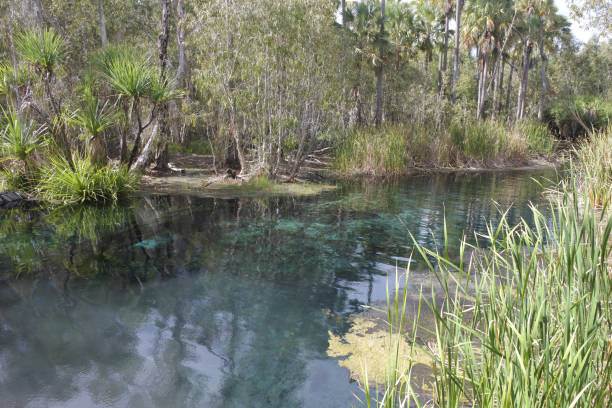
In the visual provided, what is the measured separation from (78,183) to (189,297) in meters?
6.06

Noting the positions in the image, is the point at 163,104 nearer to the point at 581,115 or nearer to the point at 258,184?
the point at 258,184

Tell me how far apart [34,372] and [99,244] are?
3580mm

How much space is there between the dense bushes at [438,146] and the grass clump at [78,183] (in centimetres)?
845

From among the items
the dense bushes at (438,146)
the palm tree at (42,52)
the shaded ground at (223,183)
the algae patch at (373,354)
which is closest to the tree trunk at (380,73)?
the dense bushes at (438,146)

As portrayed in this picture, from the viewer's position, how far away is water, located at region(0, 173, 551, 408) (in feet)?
11.4

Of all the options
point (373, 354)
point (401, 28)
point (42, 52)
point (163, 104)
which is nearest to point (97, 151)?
point (163, 104)

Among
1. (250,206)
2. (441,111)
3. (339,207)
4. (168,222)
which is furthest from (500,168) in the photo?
(168,222)

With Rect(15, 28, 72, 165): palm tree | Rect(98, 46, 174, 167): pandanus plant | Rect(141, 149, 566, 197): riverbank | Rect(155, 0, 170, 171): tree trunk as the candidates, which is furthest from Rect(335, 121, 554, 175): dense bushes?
Rect(15, 28, 72, 165): palm tree

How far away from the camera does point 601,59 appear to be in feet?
132

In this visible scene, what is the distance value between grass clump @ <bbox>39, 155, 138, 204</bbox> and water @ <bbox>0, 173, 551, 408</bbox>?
0.76 m

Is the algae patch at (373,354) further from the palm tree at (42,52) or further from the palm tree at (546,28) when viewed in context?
the palm tree at (546,28)

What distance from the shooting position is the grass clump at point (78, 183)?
9.71m

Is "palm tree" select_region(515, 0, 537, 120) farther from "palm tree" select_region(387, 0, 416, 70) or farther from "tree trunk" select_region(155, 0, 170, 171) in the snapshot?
"tree trunk" select_region(155, 0, 170, 171)

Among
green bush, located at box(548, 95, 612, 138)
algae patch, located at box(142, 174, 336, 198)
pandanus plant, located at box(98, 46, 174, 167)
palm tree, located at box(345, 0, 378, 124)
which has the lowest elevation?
algae patch, located at box(142, 174, 336, 198)
